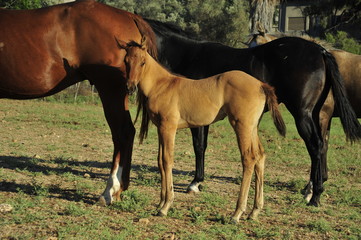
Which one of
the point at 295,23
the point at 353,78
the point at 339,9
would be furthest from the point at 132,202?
the point at 295,23

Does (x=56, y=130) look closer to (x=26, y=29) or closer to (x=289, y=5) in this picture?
(x=26, y=29)

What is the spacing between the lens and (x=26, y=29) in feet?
17.0

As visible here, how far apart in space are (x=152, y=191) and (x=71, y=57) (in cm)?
201

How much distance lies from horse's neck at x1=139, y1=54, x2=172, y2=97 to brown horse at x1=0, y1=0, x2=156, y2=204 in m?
0.56

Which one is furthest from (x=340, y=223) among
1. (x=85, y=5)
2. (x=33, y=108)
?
(x=33, y=108)

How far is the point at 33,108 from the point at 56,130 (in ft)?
13.9

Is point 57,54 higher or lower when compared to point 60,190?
higher

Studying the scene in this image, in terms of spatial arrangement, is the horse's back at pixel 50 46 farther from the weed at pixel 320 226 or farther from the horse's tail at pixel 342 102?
the weed at pixel 320 226

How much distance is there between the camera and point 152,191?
237 inches

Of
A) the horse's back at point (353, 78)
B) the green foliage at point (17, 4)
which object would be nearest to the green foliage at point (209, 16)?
the green foliage at point (17, 4)

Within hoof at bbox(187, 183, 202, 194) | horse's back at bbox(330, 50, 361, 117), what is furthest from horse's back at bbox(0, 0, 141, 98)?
horse's back at bbox(330, 50, 361, 117)

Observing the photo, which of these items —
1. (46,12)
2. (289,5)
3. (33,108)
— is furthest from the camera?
(289,5)

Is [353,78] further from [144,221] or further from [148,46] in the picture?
[144,221]

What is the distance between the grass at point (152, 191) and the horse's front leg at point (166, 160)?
0.16m
